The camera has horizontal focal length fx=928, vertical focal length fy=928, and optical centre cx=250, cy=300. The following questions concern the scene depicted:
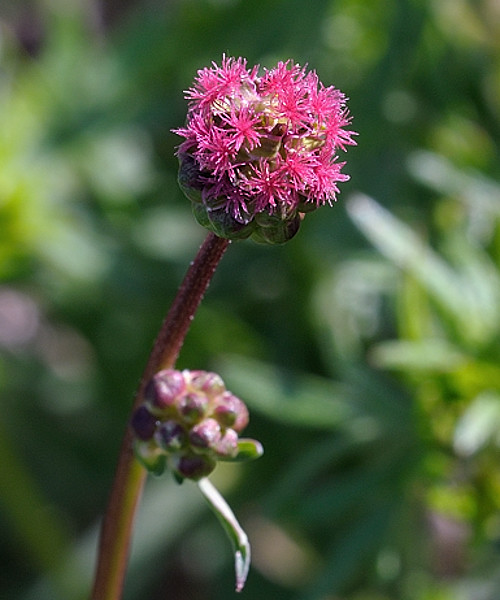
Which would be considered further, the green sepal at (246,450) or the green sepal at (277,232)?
the green sepal at (246,450)

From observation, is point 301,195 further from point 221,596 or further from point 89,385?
point 89,385

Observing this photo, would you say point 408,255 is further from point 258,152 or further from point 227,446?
point 258,152

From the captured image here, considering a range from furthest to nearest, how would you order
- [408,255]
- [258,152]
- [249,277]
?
[249,277]
[408,255]
[258,152]

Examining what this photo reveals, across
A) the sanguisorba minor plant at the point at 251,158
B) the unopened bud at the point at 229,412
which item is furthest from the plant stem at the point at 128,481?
the unopened bud at the point at 229,412

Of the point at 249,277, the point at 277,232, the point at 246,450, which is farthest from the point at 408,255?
the point at 277,232

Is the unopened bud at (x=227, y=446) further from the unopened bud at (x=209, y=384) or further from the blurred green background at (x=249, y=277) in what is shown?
the blurred green background at (x=249, y=277)

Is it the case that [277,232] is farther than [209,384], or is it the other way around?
[209,384]
